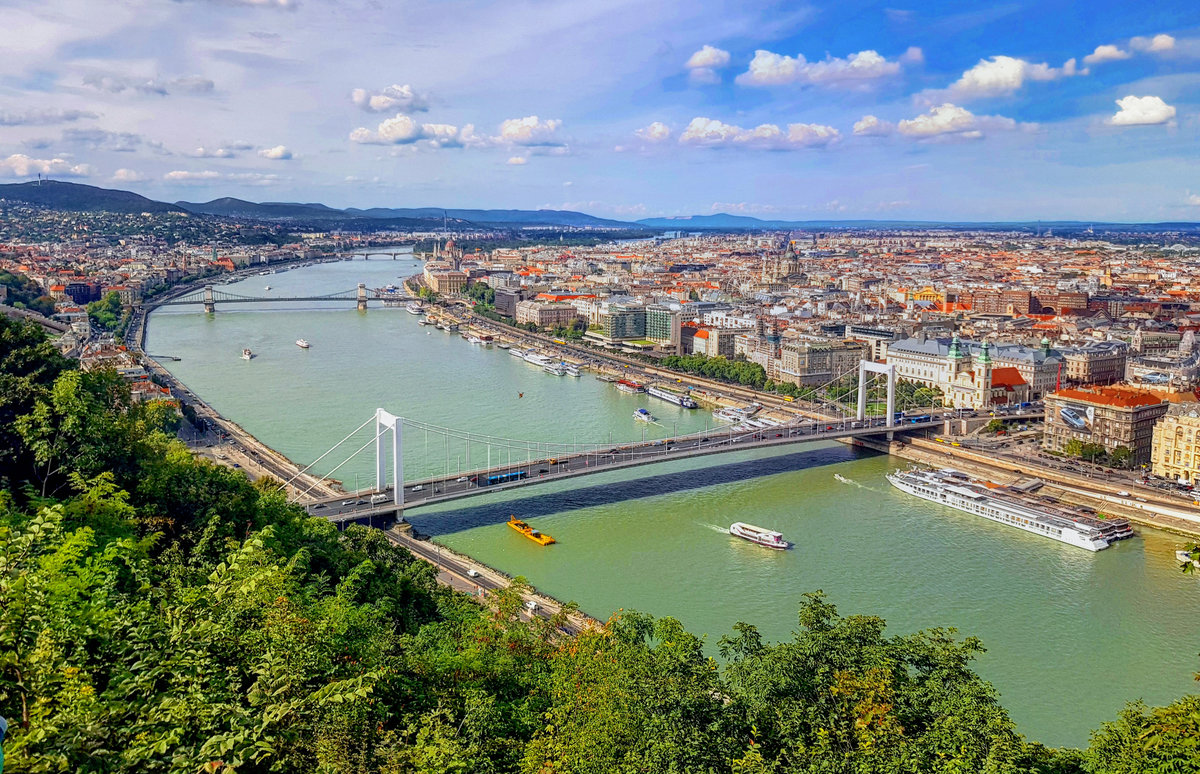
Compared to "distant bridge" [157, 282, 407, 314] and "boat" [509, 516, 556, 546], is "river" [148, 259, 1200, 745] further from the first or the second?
"distant bridge" [157, 282, 407, 314]

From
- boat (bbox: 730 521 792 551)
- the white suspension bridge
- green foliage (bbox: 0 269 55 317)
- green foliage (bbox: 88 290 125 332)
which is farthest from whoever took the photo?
green foliage (bbox: 0 269 55 317)

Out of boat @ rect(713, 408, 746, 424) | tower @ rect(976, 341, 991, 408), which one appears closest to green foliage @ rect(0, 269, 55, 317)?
boat @ rect(713, 408, 746, 424)

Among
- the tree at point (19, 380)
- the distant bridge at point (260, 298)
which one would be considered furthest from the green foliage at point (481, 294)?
the tree at point (19, 380)

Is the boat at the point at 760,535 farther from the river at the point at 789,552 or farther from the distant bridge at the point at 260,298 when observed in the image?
the distant bridge at the point at 260,298

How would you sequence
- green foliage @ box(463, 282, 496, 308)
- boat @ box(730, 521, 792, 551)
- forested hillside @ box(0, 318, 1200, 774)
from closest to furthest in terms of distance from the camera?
1. forested hillside @ box(0, 318, 1200, 774)
2. boat @ box(730, 521, 792, 551)
3. green foliage @ box(463, 282, 496, 308)

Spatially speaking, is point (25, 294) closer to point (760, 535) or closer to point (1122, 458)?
point (760, 535)

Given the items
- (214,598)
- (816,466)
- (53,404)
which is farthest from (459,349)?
(214,598)

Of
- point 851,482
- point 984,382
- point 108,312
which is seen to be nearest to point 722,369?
point 984,382
